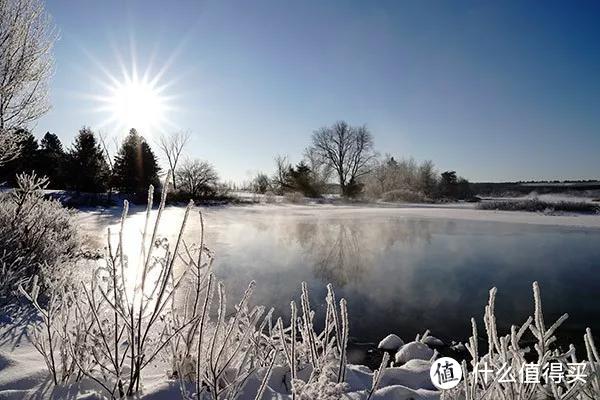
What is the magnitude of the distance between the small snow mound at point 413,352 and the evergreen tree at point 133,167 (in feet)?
118

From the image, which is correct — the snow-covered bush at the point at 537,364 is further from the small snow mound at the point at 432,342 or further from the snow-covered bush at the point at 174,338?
the small snow mound at the point at 432,342

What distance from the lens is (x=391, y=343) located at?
475cm

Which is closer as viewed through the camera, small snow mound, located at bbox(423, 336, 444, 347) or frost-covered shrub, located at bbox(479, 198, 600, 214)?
small snow mound, located at bbox(423, 336, 444, 347)

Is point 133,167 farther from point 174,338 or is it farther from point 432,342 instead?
point 174,338

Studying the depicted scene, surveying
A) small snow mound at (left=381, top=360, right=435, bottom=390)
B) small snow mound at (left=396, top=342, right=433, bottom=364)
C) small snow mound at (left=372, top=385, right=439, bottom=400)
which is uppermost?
small snow mound at (left=372, top=385, right=439, bottom=400)

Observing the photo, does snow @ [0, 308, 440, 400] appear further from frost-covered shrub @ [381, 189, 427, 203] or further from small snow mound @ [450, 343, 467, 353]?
frost-covered shrub @ [381, 189, 427, 203]

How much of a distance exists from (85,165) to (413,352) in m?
33.7

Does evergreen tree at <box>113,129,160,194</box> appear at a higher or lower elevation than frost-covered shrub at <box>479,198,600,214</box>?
higher

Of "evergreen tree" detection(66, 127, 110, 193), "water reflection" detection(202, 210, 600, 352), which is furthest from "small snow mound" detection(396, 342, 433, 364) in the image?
Result: "evergreen tree" detection(66, 127, 110, 193)

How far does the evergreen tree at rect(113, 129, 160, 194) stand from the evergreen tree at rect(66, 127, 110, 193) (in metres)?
4.62

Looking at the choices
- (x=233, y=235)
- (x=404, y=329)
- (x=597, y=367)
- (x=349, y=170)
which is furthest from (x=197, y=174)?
(x=597, y=367)

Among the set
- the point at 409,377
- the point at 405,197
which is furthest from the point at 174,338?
the point at 405,197

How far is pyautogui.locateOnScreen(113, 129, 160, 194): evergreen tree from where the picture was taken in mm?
37844

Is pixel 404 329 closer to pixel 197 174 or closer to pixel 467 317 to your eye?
pixel 467 317
